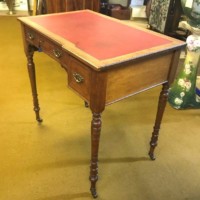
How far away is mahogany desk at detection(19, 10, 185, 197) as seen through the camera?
3.17 ft

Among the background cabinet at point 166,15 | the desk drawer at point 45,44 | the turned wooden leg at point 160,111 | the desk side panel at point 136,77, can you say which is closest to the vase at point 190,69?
the turned wooden leg at point 160,111

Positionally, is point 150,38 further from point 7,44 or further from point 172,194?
point 7,44

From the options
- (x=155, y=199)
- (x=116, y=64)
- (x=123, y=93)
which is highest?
(x=116, y=64)

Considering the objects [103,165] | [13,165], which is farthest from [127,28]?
[13,165]

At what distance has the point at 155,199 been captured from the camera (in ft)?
4.28

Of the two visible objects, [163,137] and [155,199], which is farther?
[163,137]

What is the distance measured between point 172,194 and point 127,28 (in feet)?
3.08

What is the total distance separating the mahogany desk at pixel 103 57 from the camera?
966 mm

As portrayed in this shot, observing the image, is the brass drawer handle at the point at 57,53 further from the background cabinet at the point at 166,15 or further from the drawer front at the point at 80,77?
the background cabinet at the point at 166,15

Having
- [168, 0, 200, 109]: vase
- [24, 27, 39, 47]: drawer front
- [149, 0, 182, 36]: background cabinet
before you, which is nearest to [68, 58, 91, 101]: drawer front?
[24, 27, 39, 47]: drawer front

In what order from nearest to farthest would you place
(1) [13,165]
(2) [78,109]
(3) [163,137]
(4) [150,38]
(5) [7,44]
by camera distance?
(4) [150,38] < (1) [13,165] < (3) [163,137] < (2) [78,109] < (5) [7,44]

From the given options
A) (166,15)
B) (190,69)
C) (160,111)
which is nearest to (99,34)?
(160,111)

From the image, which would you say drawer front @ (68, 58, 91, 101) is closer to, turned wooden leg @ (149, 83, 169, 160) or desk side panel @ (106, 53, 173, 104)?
desk side panel @ (106, 53, 173, 104)

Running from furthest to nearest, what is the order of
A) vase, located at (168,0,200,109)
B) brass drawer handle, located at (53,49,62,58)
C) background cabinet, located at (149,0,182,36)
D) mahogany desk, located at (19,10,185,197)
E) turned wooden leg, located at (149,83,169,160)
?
background cabinet, located at (149,0,182,36)
vase, located at (168,0,200,109)
turned wooden leg, located at (149,83,169,160)
brass drawer handle, located at (53,49,62,58)
mahogany desk, located at (19,10,185,197)
